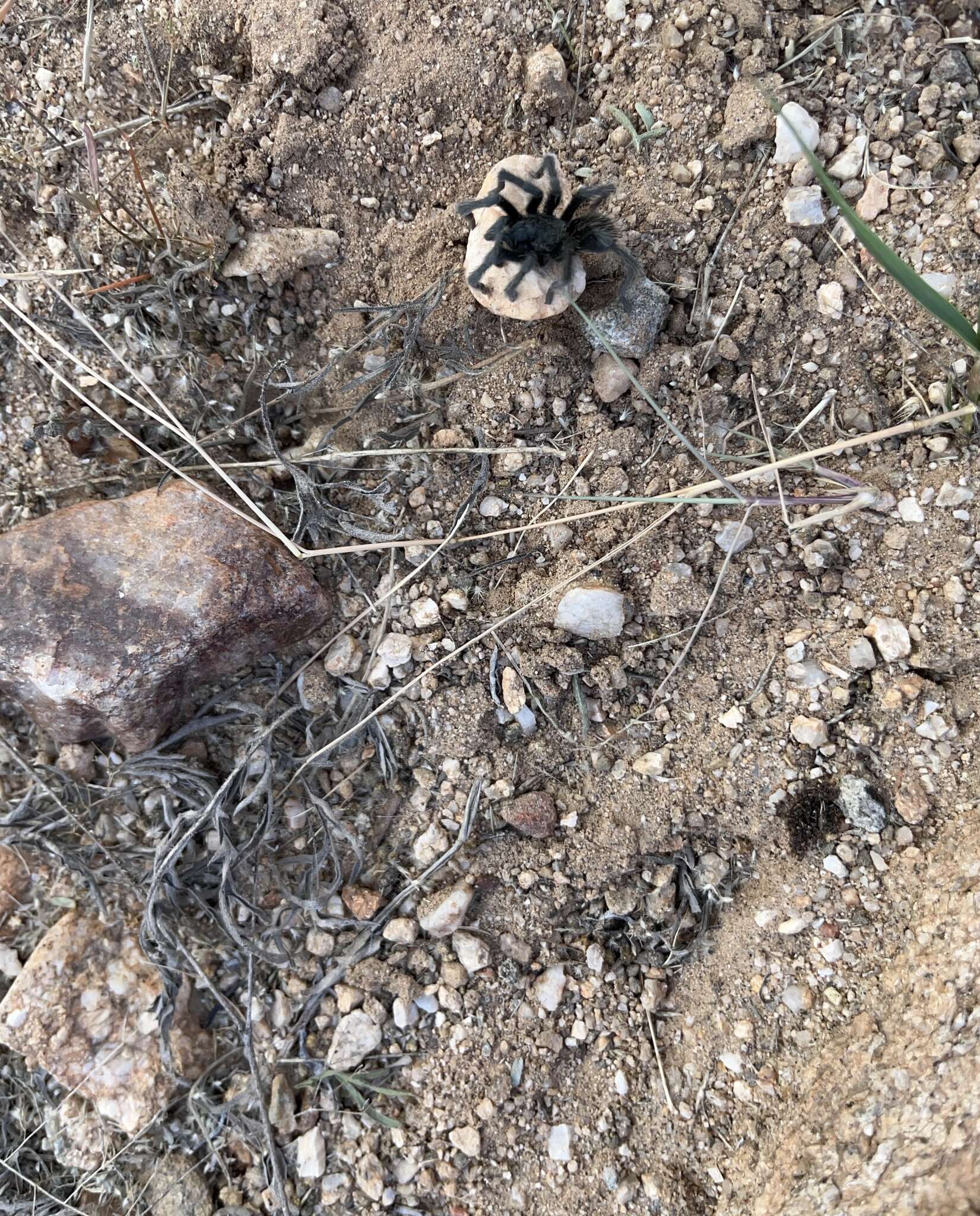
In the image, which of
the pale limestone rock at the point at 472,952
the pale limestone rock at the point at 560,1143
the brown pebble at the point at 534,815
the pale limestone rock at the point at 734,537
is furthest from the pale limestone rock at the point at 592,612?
the pale limestone rock at the point at 560,1143

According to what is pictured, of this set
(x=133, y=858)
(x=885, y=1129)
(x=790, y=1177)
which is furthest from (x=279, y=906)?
(x=885, y=1129)

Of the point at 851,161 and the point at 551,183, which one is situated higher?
the point at 551,183

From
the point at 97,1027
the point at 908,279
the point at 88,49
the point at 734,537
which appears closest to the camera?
the point at 908,279

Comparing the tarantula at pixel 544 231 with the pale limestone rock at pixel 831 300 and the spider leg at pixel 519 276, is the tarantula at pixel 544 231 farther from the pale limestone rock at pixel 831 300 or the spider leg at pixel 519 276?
the pale limestone rock at pixel 831 300

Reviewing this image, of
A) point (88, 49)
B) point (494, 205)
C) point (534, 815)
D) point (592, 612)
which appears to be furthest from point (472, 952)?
point (88, 49)

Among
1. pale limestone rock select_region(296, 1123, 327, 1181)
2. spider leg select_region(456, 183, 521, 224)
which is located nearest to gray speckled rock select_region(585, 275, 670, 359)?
spider leg select_region(456, 183, 521, 224)

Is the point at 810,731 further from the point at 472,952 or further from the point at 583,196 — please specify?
the point at 583,196
